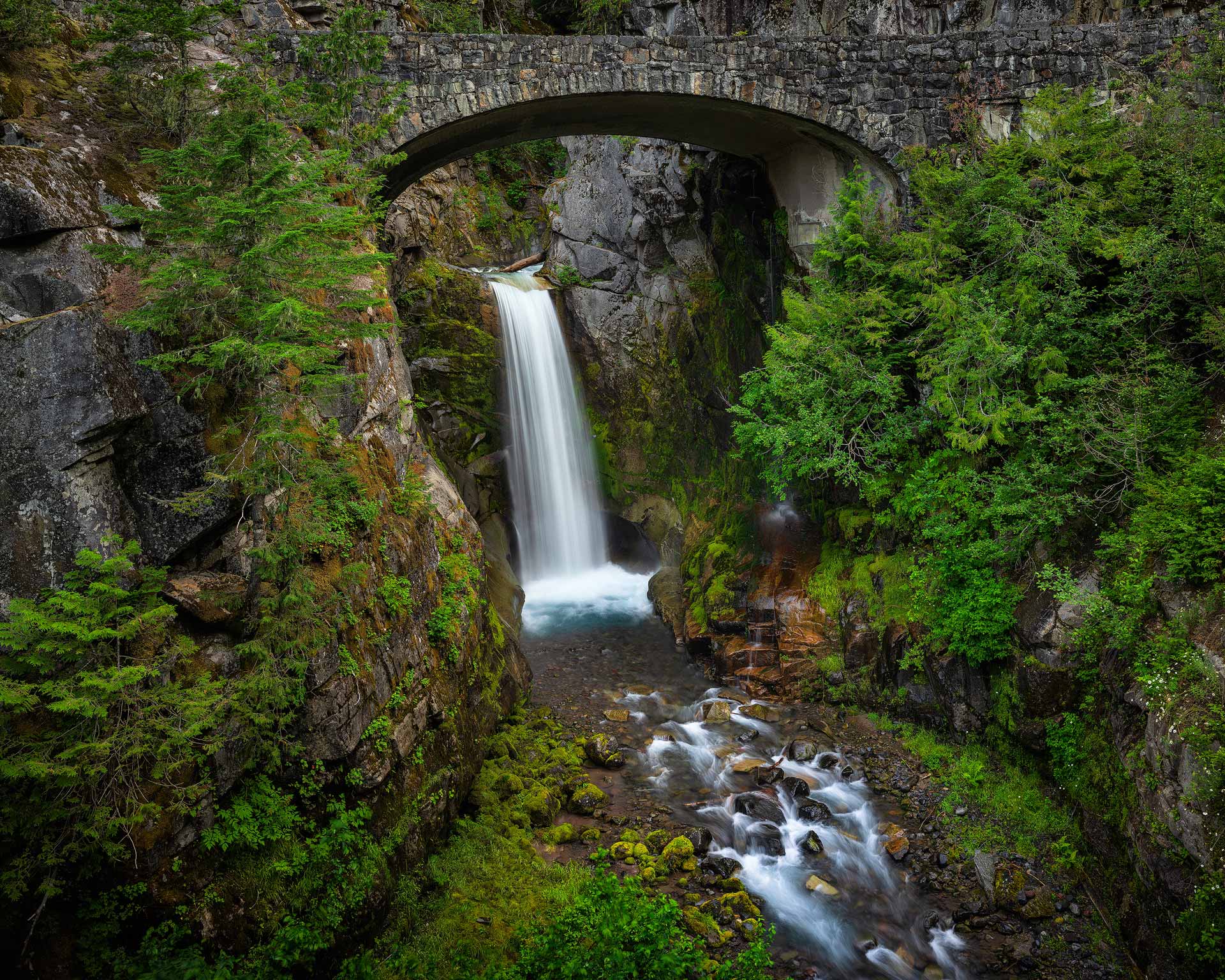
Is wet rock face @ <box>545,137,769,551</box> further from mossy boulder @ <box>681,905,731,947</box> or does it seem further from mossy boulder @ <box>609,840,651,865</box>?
mossy boulder @ <box>681,905,731,947</box>

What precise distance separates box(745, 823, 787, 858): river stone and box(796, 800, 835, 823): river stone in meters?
0.40

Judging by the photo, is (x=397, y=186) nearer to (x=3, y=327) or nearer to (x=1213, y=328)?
(x=3, y=327)

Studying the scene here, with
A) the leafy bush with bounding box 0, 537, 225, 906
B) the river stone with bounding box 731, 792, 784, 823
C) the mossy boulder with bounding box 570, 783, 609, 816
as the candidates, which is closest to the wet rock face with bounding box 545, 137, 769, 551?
the river stone with bounding box 731, 792, 784, 823

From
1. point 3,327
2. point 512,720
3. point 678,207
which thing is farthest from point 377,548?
point 678,207

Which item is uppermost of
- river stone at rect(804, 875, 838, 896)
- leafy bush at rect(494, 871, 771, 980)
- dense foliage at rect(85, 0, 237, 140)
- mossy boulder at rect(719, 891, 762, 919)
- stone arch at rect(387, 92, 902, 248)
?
stone arch at rect(387, 92, 902, 248)

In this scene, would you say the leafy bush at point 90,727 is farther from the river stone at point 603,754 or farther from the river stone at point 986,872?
the river stone at point 986,872

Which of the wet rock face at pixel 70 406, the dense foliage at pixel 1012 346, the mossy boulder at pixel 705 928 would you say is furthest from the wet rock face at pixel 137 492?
the dense foliage at pixel 1012 346

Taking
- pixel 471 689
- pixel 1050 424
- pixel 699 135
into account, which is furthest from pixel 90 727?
pixel 699 135

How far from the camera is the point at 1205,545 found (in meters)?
5.75

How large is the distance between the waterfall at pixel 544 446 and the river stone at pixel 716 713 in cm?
678

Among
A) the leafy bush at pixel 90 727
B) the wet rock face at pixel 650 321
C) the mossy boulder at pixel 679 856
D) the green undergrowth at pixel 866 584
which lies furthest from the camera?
the wet rock face at pixel 650 321

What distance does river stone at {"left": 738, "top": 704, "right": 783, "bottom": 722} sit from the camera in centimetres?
1003

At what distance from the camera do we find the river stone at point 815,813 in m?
7.94

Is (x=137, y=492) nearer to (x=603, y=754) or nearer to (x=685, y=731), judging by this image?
(x=603, y=754)
